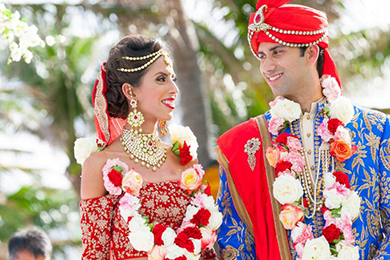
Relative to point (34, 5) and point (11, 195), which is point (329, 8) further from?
point (11, 195)

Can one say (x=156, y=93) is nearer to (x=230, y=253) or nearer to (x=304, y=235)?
(x=230, y=253)

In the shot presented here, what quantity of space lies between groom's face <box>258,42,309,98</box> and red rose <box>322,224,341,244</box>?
2.83 ft

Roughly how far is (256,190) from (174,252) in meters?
0.68

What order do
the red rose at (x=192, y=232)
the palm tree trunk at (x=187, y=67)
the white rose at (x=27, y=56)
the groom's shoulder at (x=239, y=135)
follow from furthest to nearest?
the palm tree trunk at (x=187, y=67)
the white rose at (x=27, y=56)
the groom's shoulder at (x=239, y=135)
the red rose at (x=192, y=232)

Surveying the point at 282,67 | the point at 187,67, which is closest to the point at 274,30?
the point at 282,67

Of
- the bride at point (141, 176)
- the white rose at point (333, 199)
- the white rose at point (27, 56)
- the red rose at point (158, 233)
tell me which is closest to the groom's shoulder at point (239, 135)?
the bride at point (141, 176)

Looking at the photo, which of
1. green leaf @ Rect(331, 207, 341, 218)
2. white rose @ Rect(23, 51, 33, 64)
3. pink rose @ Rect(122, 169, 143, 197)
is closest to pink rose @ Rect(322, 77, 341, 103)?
green leaf @ Rect(331, 207, 341, 218)

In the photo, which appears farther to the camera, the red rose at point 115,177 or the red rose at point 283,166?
the red rose at point 283,166

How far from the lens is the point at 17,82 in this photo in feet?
57.6

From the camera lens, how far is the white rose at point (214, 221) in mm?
4547

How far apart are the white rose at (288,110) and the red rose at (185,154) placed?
584 mm

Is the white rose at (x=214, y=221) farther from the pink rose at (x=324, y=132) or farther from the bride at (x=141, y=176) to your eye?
the pink rose at (x=324, y=132)

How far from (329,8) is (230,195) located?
33.0 ft

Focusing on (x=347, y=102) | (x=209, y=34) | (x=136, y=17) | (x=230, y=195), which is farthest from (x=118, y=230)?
(x=209, y=34)
